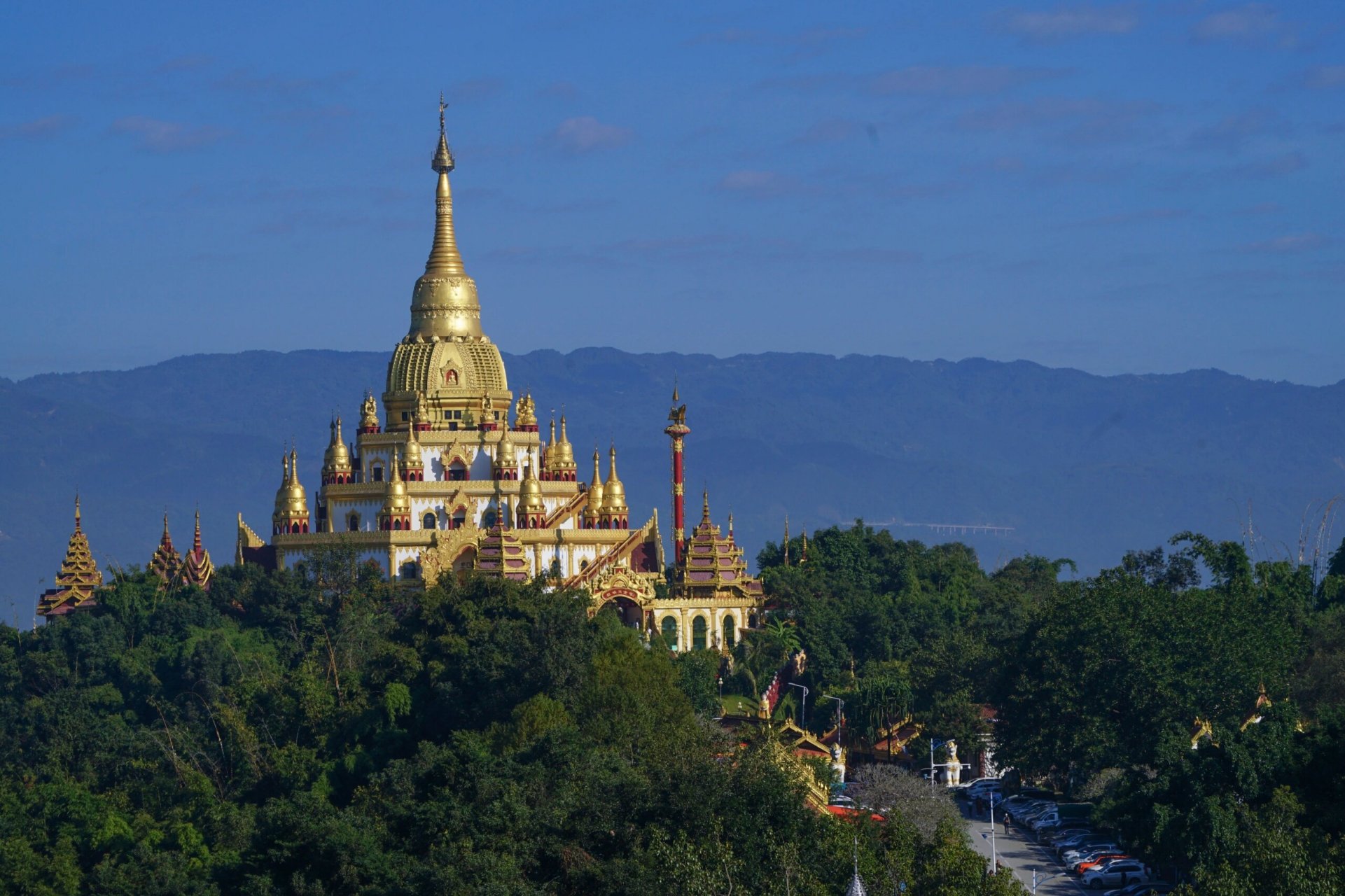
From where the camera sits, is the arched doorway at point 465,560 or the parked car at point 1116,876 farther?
the arched doorway at point 465,560

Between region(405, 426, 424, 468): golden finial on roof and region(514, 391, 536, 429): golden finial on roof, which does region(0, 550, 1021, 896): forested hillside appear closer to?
region(405, 426, 424, 468): golden finial on roof

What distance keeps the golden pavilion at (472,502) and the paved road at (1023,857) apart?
29841mm

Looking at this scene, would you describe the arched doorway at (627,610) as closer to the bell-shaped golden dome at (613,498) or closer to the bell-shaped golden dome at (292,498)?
the bell-shaped golden dome at (613,498)

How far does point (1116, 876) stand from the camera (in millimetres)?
64688

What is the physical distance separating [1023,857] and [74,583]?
5396 cm

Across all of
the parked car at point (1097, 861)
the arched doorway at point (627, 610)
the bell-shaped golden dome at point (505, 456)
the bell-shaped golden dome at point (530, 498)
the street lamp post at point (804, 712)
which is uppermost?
the bell-shaped golden dome at point (505, 456)

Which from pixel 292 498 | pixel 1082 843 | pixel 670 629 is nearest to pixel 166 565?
pixel 292 498

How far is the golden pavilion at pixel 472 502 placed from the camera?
10331 cm

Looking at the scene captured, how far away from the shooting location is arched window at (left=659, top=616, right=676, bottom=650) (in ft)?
335

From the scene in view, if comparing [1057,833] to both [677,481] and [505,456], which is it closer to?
[505,456]

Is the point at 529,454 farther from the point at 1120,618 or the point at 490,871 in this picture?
the point at 490,871

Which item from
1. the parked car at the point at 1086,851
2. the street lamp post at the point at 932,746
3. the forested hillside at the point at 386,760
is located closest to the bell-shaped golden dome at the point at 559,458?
the forested hillside at the point at 386,760

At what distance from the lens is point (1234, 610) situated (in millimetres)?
80812

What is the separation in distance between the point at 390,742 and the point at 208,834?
5935 mm
